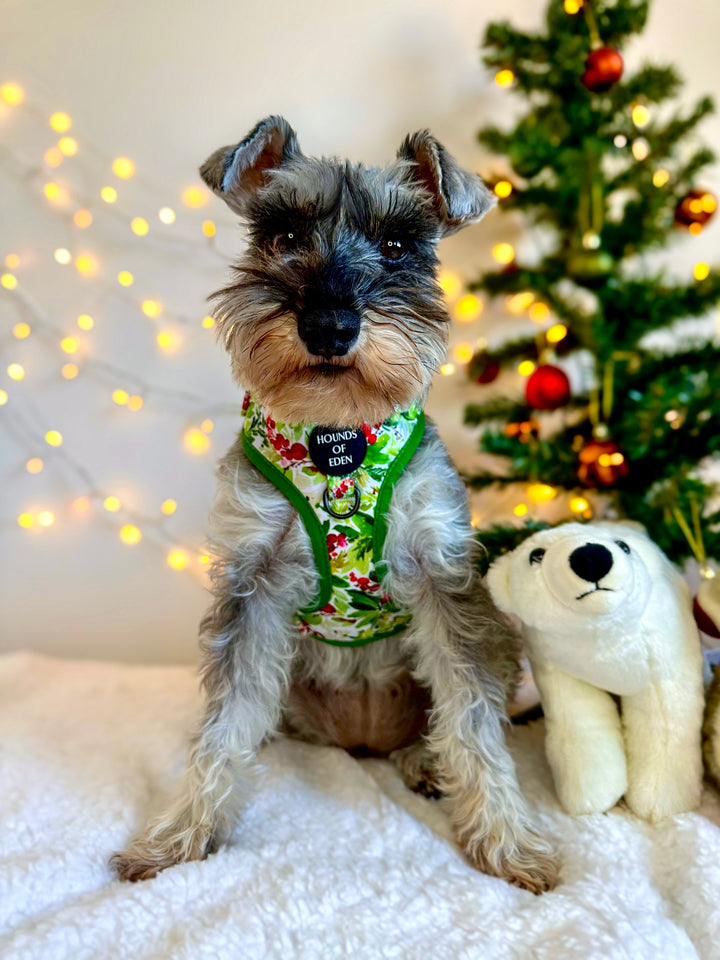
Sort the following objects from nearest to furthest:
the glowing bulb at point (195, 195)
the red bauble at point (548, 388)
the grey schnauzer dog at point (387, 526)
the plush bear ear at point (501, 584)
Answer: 1. the grey schnauzer dog at point (387, 526)
2. the plush bear ear at point (501, 584)
3. the red bauble at point (548, 388)
4. the glowing bulb at point (195, 195)

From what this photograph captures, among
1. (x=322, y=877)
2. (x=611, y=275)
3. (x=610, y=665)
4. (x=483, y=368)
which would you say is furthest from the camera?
(x=483, y=368)

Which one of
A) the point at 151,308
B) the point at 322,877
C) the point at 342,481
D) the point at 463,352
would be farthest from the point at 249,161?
the point at 322,877

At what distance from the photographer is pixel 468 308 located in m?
2.14

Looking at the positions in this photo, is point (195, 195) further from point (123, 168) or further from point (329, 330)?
point (329, 330)

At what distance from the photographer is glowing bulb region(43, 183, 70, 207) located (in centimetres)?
211

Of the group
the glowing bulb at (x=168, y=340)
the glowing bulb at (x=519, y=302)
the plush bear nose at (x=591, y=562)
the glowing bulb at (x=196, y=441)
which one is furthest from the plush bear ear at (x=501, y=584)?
the glowing bulb at (x=168, y=340)

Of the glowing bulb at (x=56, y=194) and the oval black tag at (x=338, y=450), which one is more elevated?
the glowing bulb at (x=56, y=194)

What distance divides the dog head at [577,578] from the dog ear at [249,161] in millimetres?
891

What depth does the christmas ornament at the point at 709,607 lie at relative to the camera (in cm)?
146

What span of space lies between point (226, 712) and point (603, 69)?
5.35 ft

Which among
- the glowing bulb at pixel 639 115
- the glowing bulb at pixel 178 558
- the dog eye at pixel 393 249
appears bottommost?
the glowing bulb at pixel 178 558

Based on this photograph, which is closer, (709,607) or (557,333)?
(709,607)

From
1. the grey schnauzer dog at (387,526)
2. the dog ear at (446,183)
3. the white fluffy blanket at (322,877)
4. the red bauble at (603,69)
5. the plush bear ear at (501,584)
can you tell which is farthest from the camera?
the red bauble at (603,69)

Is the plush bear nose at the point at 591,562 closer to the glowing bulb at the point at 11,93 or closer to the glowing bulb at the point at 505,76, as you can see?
A: the glowing bulb at the point at 505,76
